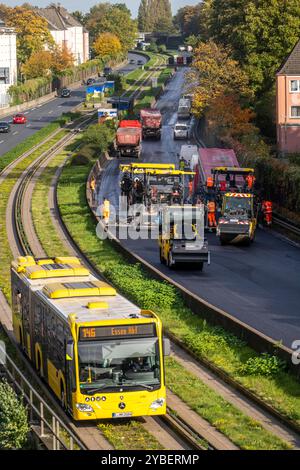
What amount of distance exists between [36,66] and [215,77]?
74613 mm

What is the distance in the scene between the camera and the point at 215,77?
350 feet

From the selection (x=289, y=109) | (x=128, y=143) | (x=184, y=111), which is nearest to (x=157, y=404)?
(x=289, y=109)

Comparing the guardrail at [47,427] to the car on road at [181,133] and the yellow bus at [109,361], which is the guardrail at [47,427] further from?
the car on road at [181,133]

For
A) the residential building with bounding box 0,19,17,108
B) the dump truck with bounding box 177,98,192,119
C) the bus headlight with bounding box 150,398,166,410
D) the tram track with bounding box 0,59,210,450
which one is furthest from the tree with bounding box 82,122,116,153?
the bus headlight with bounding box 150,398,166,410

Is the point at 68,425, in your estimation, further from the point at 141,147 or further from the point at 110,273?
the point at 141,147

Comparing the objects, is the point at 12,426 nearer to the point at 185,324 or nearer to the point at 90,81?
the point at 185,324

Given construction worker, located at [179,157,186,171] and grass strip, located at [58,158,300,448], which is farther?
construction worker, located at [179,157,186,171]

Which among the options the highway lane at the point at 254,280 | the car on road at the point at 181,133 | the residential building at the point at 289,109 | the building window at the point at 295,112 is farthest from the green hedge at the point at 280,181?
the car on road at the point at 181,133

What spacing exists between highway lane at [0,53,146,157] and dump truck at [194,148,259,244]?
33.3 m

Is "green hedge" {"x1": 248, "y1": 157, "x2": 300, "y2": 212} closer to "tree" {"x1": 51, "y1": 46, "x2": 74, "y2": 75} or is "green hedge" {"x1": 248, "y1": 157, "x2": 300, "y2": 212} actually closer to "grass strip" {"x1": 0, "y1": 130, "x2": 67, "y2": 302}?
"grass strip" {"x1": 0, "y1": 130, "x2": 67, "y2": 302}

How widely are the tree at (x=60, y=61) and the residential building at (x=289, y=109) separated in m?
98.1

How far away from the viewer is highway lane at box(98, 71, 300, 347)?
36.6 metres

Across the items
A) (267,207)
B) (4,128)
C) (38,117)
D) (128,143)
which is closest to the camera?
(267,207)

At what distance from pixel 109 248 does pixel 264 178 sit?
803 inches
